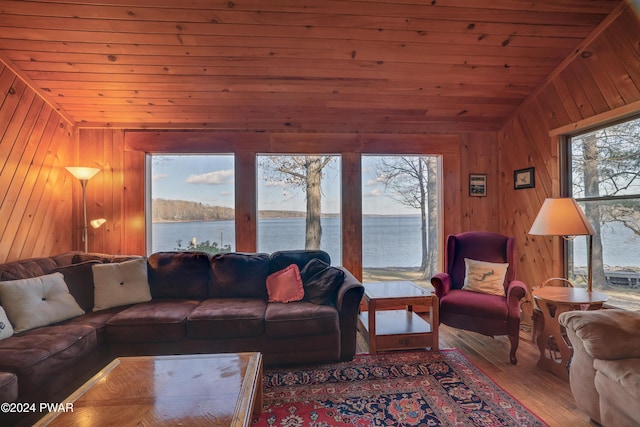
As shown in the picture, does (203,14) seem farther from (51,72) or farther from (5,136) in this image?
(5,136)

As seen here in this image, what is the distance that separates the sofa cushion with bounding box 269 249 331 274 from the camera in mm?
3129

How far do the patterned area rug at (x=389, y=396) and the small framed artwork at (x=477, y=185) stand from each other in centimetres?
215

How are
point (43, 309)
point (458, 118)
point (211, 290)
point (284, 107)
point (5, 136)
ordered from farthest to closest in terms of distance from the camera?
point (458, 118) → point (284, 107) → point (211, 290) → point (5, 136) → point (43, 309)

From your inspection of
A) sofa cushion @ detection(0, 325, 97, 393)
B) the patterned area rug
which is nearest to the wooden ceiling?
sofa cushion @ detection(0, 325, 97, 393)

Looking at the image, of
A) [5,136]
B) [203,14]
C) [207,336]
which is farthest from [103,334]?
[203,14]

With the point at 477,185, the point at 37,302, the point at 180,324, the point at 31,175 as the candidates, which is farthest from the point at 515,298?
the point at 31,175

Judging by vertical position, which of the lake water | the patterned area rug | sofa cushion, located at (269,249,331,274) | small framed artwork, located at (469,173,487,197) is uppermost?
small framed artwork, located at (469,173,487,197)

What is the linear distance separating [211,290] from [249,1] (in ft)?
8.24

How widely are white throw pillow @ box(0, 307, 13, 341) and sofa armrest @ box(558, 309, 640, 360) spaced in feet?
11.8

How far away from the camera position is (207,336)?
2.46m

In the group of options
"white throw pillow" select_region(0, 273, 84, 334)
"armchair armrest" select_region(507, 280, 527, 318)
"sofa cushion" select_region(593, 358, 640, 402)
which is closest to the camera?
"sofa cushion" select_region(593, 358, 640, 402)

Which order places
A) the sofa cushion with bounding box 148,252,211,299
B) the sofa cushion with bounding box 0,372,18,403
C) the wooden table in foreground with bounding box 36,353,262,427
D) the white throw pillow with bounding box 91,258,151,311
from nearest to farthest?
the wooden table in foreground with bounding box 36,353,262,427 < the sofa cushion with bounding box 0,372,18,403 < the white throw pillow with bounding box 91,258,151,311 < the sofa cushion with bounding box 148,252,211,299

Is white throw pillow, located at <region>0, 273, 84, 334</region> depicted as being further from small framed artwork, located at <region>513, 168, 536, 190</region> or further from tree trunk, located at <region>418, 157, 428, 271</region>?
small framed artwork, located at <region>513, 168, 536, 190</region>

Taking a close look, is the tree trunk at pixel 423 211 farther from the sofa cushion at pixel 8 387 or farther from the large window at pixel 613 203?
the sofa cushion at pixel 8 387
